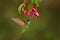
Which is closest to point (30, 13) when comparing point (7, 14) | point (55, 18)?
point (7, 14)

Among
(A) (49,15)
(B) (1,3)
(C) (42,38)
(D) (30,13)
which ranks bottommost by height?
(D) (30,13)

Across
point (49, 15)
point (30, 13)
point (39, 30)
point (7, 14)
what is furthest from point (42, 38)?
point (30, 13)

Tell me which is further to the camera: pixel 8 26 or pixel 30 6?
pixel 8 26

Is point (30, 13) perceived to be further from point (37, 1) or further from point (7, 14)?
point (7, 14)

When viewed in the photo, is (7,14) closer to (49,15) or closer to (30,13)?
(49,15)

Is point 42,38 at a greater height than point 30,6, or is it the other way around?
point 42,38

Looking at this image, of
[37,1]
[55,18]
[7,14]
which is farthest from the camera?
[55,18]

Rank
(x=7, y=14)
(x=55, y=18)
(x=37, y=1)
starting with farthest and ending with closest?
(x=55, y=18)
(x=7, y=14)
(x=37, y=1)
